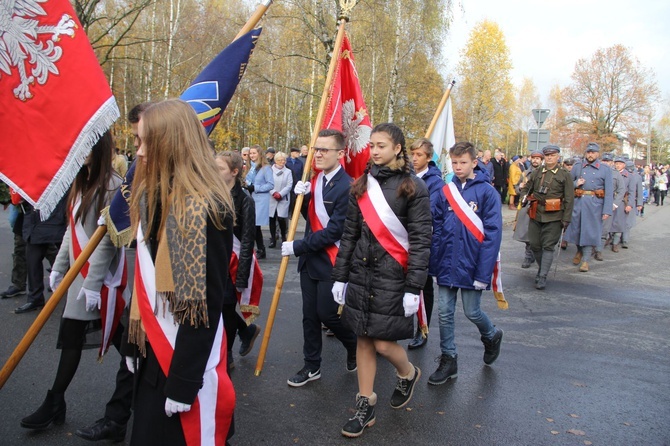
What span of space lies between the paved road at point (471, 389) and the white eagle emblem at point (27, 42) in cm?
216

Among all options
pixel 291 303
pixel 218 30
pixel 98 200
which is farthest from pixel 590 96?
pixel 98 200

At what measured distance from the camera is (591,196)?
414 inches

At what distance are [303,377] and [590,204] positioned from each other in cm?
782

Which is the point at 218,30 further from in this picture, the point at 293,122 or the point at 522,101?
the point at 522,101

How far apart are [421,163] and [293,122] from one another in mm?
33371

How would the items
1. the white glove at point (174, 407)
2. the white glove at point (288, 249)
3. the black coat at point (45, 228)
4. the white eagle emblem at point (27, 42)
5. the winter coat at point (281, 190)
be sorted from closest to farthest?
the white glove at point (174, 407) → the white eagle emblem at point (27, 42) → the white glove at point (288, 249) → the black coat at point (45, 228) → the winter coat at point (281, 190)

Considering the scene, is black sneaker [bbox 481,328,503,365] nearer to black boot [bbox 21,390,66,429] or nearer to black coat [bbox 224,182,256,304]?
black coat [bbox 224,182,256,304]

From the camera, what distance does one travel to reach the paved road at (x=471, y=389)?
3.81m

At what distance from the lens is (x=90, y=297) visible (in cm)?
339

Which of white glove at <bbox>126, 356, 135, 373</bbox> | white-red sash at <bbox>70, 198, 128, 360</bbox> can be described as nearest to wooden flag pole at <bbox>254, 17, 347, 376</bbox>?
white-red sash at <bbox>70, 198, 128, 360</bbox>

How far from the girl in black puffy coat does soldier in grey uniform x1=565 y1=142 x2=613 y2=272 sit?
7.48 meters

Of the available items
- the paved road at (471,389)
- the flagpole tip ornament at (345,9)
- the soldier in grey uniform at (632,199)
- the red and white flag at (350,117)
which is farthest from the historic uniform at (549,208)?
the soldier in grey uniform at (632,199)

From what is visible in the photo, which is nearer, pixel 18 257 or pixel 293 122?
pixel 18 257

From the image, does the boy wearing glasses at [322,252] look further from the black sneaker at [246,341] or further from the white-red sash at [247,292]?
the black sneaker at [246,341]
